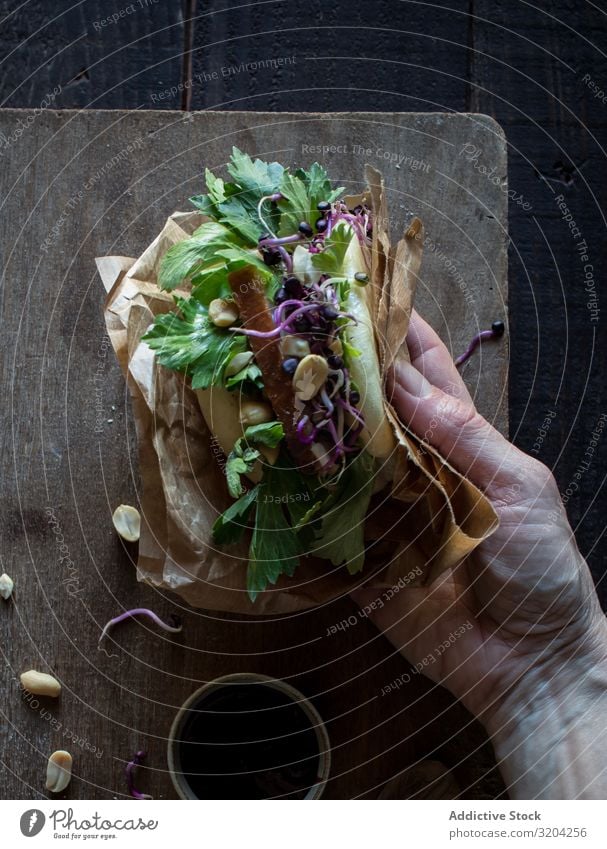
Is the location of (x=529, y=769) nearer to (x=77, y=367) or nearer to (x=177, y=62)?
(x=77, y=367)

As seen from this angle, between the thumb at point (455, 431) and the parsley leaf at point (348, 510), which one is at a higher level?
the thumb at point (455, 431)

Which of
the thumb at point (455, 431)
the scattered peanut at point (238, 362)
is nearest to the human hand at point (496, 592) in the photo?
the thumb at point (455, 431)

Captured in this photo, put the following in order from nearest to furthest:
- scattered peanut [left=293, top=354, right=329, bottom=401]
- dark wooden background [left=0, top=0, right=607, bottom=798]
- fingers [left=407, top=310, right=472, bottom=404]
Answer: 1. scattered peanut [left=293, top=354, right=329, bottom=401]
2. fingers [left=407, top=310, right=472, bottom=404]
3. dark wooden background [left=0, top=0, right=607, bottom=798]

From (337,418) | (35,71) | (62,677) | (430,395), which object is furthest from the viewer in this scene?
(35,71)

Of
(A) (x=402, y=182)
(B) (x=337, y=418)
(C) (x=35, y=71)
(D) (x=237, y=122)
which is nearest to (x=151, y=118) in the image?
(D) (x=237, y=122)

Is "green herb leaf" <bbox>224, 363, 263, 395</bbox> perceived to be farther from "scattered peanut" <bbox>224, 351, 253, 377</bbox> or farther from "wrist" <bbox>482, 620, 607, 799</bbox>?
"wrist" <bbox>482, 620, 607, 799</bbox>

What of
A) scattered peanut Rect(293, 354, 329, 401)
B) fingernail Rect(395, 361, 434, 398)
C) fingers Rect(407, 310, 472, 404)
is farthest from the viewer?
fingers Rect(407, 310, 472, 404)

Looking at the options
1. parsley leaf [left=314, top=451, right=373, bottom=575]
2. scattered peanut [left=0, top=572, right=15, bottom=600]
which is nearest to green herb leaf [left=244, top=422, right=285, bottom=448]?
parsley leaf [left=314, top=451, right=373, bottom=575]

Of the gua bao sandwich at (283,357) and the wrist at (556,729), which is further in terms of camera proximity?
the wrist at (556,729)

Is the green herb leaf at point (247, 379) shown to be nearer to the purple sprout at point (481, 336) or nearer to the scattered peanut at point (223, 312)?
the scattered peanut at point (223, 312)
